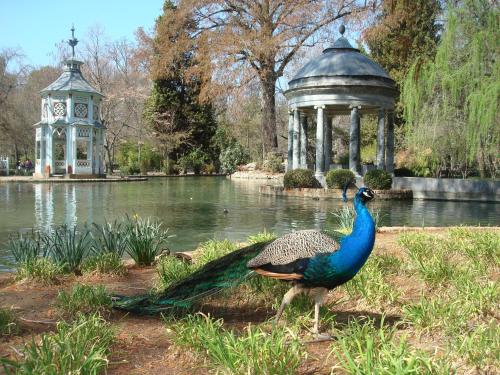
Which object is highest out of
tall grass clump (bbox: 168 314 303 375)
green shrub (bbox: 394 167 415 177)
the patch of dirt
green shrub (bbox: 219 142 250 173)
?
green shrub (bbox: 219 142 250 173)

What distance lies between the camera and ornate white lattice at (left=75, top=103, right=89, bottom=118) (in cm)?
3522

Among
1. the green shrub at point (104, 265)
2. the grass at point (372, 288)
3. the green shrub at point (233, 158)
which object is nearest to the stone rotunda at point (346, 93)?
the green shrub at point (104, 265)

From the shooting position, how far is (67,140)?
3491 centimetres

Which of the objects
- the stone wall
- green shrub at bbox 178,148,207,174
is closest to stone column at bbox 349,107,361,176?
the stone wall

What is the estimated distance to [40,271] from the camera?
5.85 metres

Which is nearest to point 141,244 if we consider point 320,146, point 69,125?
point 320,146

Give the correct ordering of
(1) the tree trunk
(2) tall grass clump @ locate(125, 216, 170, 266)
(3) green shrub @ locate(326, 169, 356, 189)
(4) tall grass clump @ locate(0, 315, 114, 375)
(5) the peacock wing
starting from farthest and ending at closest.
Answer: (1) the tree trunk → (3) green shrub @ locate(326, 169, 356, 189) → (2) tall grass clump @ locate(125, 216, 170, 266) → (5) the peacock wing → (4) tall grass clump @ locate(0, 315, 114, 375)

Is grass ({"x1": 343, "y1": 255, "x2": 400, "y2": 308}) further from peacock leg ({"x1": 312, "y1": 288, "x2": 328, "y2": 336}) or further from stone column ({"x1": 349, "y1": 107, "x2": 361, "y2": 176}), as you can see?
stone column ({"x1": 349, "y1": 107, "x2": 361, "y2": 176})

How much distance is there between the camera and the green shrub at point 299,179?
78.2 feet

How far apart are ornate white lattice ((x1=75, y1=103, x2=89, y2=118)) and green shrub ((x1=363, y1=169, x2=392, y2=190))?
2144 cm

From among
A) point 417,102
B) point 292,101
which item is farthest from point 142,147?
point 417,102

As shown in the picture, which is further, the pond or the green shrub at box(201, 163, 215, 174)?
the green shrub at box(201, 163, 215, 174)

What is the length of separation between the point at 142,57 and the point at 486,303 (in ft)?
126

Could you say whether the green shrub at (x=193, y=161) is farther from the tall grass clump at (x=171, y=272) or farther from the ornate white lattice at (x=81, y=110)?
the tall grass clump at (x=171, y=272)
